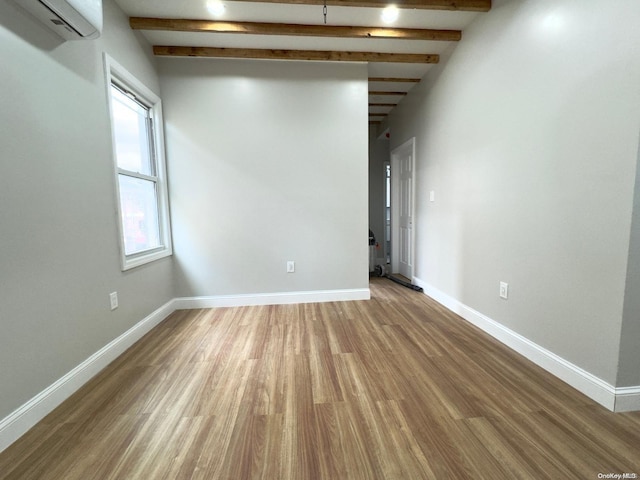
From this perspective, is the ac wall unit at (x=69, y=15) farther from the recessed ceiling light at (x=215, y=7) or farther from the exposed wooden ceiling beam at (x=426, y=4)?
the exposed wooden ceiling beam at (x=426, y=4)

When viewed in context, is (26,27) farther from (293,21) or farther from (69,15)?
(293,21)

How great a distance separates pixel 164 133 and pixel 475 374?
3.46m

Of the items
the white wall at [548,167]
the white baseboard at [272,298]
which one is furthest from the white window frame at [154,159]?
the white wall at [548,167]

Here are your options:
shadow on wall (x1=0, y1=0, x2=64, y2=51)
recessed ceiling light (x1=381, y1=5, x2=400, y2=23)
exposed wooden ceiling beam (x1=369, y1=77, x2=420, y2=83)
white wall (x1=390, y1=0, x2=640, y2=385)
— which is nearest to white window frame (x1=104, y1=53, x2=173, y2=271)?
shadow on wall (x1=0, y1=0, x2=64, y2=51)

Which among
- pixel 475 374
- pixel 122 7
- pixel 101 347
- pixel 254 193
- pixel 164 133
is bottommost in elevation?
pixel 475 374

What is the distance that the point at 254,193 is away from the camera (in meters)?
2.97

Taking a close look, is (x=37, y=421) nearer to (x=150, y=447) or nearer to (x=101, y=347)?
(x=101, y=347)

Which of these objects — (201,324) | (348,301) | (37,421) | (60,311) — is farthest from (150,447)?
(348,301)

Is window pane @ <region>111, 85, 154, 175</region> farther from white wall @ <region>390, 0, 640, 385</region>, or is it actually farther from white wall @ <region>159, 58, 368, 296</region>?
Result: white wall @ <region>390, 0, 640, 385</region>

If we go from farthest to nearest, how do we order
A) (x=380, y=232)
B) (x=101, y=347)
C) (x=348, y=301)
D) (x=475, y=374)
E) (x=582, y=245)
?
(x=380, y=232)
(x=348, y=301)
(x=101, y=347)
(x=475, y=374)
(x=582, y=245)

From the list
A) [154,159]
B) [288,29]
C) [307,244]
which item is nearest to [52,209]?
[154,159]

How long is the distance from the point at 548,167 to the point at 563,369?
1.25m

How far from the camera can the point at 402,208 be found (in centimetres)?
428

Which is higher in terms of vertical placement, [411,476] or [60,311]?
[60,311]
